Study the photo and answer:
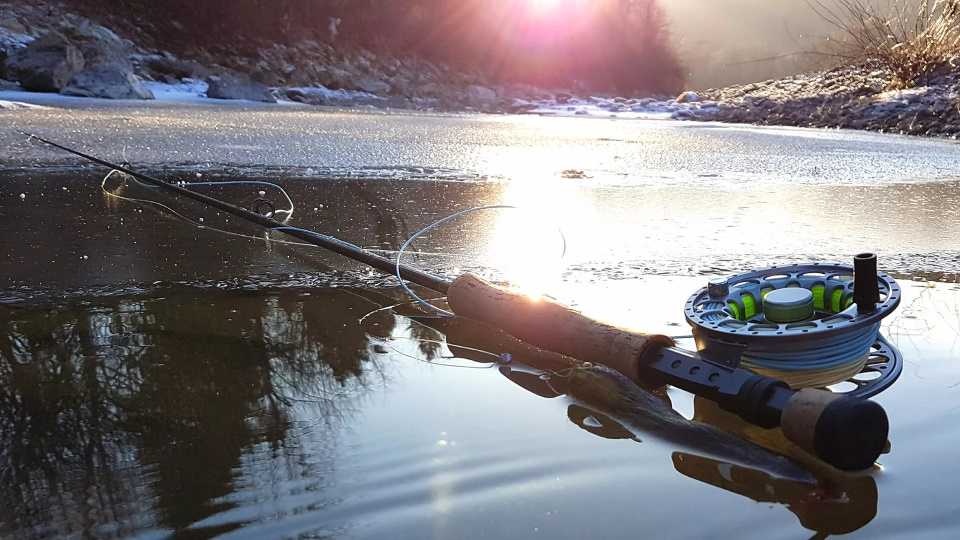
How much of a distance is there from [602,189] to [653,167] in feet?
4.06

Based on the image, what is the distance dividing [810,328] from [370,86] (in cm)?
1985

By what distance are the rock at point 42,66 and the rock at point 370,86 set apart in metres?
8.12

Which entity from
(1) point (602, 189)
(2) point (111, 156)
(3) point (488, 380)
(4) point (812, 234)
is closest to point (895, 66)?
(1) point (602, 189)

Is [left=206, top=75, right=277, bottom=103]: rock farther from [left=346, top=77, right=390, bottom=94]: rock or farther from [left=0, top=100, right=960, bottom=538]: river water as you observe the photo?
[left=0, top=100, right=960, bottom=538]: river water

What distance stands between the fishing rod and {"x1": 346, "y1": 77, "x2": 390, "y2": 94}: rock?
1885 cm

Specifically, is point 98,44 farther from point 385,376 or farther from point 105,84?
point 385,376

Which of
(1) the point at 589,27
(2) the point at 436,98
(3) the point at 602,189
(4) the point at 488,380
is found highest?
(1) the point at 589,27

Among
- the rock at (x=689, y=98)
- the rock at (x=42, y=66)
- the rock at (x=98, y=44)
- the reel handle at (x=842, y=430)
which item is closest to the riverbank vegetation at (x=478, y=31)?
the rock at (x=98, y=44)

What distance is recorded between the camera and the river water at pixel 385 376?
955 millimetres

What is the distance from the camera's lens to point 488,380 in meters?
1.41

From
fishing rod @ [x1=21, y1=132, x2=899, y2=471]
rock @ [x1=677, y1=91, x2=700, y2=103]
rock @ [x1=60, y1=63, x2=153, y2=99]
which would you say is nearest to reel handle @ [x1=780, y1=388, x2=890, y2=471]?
fishing rod @ [x1=21, y1=132, x2=899, y2=471]

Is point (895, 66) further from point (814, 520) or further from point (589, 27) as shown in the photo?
point (589, 27)

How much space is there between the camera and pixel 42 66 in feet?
40.0

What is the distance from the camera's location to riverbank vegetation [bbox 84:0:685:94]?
74.9 feet
